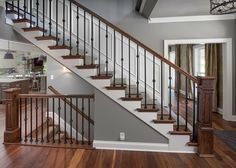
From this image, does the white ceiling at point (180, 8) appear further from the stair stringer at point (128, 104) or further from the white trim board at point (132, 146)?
the white trim board at point (132, 146)

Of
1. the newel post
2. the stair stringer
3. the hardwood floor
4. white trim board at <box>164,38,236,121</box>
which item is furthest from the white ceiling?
the newel post

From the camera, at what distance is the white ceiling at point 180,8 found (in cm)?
446

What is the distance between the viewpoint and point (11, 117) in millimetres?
4250

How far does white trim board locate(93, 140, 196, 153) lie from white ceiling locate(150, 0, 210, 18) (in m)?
2.73

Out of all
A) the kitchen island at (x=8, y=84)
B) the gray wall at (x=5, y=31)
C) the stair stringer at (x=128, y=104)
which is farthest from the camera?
the kitchen island at (x=8, y=84)

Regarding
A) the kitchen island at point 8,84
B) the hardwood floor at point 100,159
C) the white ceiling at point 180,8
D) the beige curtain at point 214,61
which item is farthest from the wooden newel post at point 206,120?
the kitchen island at point 8,84

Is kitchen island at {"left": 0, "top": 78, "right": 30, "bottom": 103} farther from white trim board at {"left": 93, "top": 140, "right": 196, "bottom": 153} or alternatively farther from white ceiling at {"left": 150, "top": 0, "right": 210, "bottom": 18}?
white ceiling at {"left": 150, "top": 0, "right": 210, "bottom": 18}

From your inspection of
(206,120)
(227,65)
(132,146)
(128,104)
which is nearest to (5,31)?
(128,104)

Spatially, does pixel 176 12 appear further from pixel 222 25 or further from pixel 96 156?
pixel 96 156

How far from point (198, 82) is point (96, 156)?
6.86 ft

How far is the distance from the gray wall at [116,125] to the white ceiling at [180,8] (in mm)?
2241

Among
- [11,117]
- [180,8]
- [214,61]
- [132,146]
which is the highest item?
[180,8]

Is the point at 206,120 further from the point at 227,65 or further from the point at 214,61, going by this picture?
the point at 214,61

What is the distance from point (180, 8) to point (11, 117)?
166 inches
